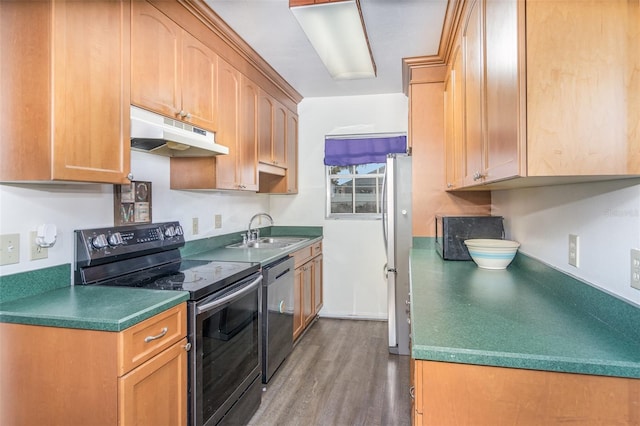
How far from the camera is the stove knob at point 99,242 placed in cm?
171

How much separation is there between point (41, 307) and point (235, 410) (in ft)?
3.54

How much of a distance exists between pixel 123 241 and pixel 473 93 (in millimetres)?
1862

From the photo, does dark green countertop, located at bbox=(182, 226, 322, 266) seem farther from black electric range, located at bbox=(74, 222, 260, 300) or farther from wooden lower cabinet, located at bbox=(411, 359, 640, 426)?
wooden lower cabinet, located at bbox=(411, 359, 640, 426)

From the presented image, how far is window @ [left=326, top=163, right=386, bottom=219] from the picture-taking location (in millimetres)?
3928

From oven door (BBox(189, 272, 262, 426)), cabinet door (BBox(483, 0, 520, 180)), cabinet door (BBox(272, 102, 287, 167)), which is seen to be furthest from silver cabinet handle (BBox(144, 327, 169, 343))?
cabinet door (BBox(272, 102, 287, 167))

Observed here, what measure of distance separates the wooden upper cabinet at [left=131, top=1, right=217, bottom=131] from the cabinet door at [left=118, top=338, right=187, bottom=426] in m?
1.15

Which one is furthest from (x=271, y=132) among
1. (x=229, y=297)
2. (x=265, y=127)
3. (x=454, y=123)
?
(x=229, y=297)

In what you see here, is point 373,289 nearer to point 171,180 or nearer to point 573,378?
point 171,180

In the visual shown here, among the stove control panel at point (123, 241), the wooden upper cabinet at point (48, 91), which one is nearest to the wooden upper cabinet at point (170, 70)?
the wooden upper cabinet at point (48, 91)

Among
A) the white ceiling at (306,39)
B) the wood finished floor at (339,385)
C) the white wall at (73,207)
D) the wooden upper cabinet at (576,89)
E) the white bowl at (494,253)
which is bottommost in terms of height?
the wood finished floor at (339,385)

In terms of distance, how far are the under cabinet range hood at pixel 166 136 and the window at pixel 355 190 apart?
1.93m

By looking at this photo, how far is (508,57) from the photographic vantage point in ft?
3.50

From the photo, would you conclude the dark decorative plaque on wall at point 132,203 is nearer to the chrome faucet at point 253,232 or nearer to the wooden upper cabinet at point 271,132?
the wooden upper cabinet at point 271,132

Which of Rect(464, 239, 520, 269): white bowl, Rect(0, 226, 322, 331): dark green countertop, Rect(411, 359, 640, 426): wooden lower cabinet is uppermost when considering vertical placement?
Rect(464, 239, 520, 269): white bowl
